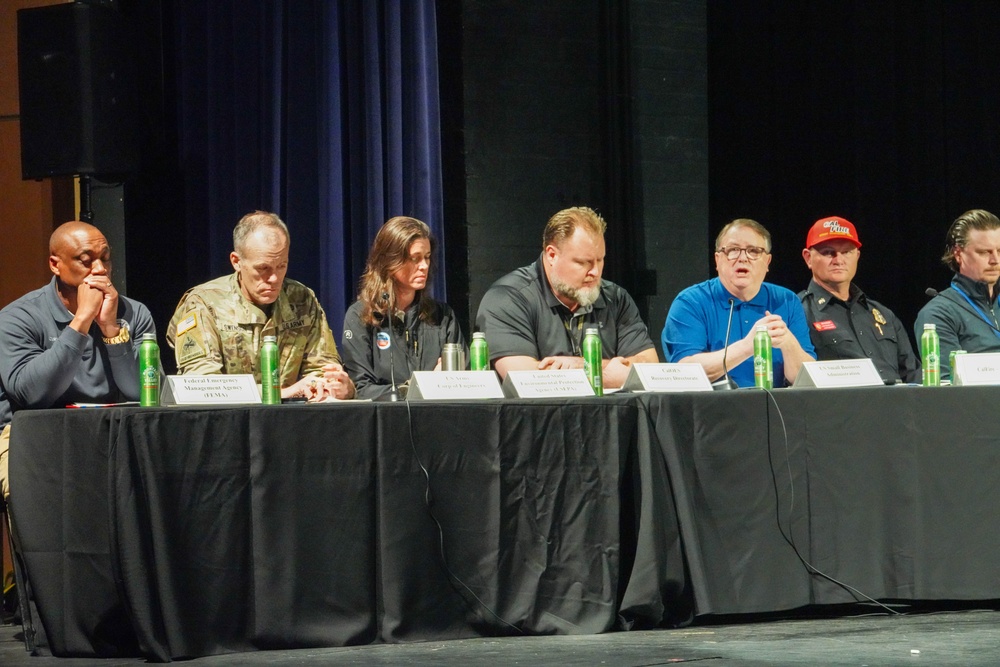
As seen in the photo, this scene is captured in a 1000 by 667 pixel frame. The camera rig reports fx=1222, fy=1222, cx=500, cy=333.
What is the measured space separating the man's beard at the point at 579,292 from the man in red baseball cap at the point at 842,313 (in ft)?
3.28

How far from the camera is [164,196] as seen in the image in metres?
4.88

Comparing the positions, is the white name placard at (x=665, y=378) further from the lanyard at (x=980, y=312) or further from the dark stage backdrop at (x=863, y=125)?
the dark stage backdrop at (x=863, y=125)

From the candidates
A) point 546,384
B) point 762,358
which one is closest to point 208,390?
point 546,384

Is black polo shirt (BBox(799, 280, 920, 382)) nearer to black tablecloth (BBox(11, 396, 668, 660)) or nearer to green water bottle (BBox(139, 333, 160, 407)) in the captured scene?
black tablecloth (BBox(11, 396, 668, 660))

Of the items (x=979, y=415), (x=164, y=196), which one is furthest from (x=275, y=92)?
(x=979, y=415)

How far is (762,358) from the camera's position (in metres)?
3.26

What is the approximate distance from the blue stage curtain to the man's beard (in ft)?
3.04

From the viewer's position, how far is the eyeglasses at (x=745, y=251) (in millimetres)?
3934

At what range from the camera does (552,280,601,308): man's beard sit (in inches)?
149

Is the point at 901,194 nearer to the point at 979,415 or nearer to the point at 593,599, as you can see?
the point at 979,415

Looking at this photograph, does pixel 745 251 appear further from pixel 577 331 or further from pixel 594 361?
pixel 594 361

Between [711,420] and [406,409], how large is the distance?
77 centimetres

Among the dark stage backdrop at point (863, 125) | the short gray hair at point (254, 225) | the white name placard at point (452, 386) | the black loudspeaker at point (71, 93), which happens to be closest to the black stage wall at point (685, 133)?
the dark stage backdrop at point (863, 125)

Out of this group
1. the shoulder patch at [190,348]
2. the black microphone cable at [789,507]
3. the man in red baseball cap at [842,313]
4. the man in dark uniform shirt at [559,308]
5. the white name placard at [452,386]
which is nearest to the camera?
the white name placard at [452,386]
